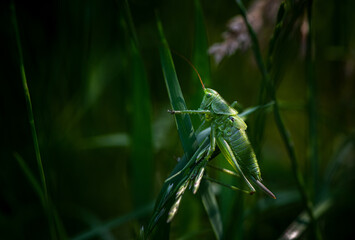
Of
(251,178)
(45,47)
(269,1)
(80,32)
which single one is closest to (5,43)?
(45,47)

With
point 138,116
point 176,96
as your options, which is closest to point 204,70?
point 176,96

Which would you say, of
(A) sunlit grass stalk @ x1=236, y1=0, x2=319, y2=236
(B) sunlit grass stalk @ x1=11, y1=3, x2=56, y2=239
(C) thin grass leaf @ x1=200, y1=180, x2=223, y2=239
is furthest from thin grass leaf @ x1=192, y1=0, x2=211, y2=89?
(B) sunlit grass stalk @ x1=11, y1=3, x2=56, y2=239

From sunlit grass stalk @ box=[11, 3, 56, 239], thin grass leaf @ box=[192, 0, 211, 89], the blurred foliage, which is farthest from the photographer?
the blurred foliage

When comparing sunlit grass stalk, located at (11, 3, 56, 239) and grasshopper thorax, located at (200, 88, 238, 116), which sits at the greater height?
sunlit grass stalk, located at (11, 3, 56, 239)

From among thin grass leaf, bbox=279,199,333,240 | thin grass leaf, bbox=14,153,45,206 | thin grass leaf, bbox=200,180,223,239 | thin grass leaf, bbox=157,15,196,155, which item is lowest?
thin grass leaf, bbox=279,199,333,240

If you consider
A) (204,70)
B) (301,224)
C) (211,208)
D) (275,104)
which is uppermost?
(204,70)

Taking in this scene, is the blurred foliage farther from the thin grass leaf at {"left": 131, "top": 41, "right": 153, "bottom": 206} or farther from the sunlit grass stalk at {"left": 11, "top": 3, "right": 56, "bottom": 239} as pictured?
the sunlit grass stalk at {"left": 11, "top": 3, "right": 56, "bottom": 239}

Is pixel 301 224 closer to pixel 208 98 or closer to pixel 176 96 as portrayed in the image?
pixel 208 98

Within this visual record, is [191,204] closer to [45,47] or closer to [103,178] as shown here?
[103,178]
